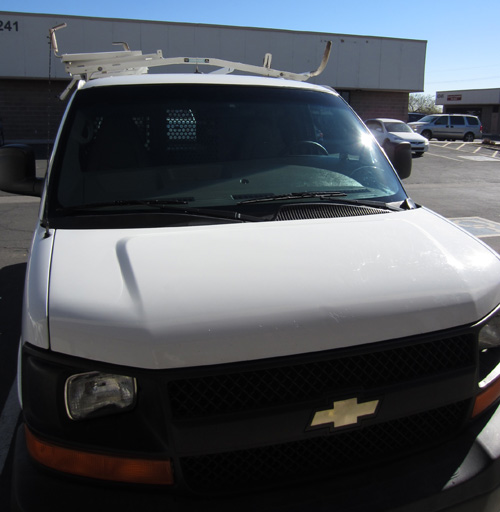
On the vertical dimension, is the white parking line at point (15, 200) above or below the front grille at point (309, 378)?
below

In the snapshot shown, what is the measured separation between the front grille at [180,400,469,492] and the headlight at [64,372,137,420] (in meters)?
0.27

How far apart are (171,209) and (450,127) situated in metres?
35.4

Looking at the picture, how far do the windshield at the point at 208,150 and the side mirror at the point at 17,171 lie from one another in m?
0.45

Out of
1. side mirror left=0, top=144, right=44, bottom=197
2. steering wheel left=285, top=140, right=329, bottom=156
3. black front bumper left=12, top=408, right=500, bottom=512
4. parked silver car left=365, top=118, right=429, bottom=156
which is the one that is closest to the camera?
black front bumper left=12, top=408, right=500, bottom=512

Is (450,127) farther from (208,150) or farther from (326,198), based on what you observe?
(326,198)

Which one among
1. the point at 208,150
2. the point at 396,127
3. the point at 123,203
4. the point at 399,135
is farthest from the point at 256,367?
the point at 396,127

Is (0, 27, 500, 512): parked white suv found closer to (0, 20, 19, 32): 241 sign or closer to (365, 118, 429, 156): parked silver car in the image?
(365, 118, 429, 156): parked silver car

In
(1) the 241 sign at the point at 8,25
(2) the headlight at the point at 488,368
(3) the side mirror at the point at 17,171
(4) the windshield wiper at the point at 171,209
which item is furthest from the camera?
(1) the 241 sign at the point at 8,25

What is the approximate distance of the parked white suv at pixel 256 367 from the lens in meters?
1.57

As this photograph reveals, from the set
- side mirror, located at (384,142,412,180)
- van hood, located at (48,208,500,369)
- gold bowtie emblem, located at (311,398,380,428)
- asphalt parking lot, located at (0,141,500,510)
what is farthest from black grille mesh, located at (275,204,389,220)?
asphalt parking lot, located at (0,141,500,510)

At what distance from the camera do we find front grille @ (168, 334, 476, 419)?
5.18ft

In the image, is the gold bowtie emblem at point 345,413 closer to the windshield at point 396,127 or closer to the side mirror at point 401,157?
the side mirror at point 401,157

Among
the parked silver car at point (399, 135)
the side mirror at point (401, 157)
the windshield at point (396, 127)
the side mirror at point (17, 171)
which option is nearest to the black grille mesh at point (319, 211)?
the side mirror at point (401, 157)

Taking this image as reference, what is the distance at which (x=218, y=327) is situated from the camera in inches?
62.4
